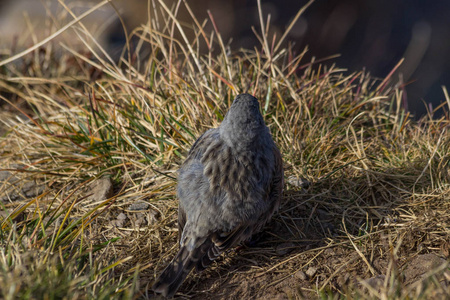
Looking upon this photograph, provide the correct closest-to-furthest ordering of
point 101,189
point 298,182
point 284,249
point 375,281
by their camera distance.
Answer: point 375,281, point 284,249, point 298,182, point 101,189

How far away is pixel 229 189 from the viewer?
3.04 metres

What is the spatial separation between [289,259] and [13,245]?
5.47ft

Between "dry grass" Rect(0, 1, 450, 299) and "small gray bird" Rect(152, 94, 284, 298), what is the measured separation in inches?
10.5

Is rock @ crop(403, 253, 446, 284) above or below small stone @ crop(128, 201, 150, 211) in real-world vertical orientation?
below

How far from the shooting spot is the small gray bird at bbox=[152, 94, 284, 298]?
3.00m

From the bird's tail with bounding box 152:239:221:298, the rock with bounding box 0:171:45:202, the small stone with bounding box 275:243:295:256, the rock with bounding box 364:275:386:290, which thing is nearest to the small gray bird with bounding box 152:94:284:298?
the bird's tail with bounding box 152:239:221:298

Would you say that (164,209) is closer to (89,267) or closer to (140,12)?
(89,267)

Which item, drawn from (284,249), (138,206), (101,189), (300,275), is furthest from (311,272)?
(101,189)

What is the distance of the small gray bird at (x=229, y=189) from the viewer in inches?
118

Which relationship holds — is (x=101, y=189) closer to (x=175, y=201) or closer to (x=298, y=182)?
(x=175, y=201)

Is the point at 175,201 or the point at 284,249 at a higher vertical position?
the point at 175,201

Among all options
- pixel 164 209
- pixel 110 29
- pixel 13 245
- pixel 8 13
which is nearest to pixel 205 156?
pixel 164 209

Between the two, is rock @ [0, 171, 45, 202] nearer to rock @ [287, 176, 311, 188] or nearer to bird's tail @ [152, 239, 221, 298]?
bird's tail @ [152, 239, 221, 298]

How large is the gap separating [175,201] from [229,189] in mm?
691
